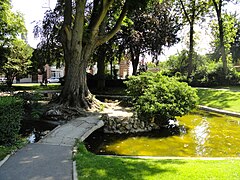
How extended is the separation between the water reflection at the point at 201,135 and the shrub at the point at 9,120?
4830 millimetres

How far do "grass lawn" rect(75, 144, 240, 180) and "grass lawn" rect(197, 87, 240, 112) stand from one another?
9.86 meters

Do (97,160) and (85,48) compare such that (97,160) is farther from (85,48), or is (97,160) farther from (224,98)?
(224,98)

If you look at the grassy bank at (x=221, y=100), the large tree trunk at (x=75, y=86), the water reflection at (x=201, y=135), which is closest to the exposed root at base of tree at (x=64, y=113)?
the large tree trunk at (x=75, y=86)

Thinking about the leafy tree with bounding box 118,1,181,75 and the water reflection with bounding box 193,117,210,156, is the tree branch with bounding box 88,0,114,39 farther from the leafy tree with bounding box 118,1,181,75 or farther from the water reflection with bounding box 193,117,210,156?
the leafy tree with bounding box 118,1,181,75

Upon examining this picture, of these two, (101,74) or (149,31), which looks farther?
(101,74)

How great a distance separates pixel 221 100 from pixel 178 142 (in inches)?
367

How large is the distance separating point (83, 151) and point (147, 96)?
4.42m

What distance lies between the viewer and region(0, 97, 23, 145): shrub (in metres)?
5.97

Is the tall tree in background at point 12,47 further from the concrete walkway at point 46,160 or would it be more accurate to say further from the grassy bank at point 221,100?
the concrete walkway at point 46,160

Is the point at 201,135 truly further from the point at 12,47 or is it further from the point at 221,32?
the point at 12,47

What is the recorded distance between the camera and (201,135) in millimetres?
9211

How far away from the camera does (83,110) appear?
37.6ft

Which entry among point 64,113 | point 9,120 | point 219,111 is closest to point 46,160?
point 9,120

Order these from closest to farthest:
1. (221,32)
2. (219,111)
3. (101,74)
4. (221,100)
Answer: (219,111) → (221,100) → (101,74) → (221,32)
